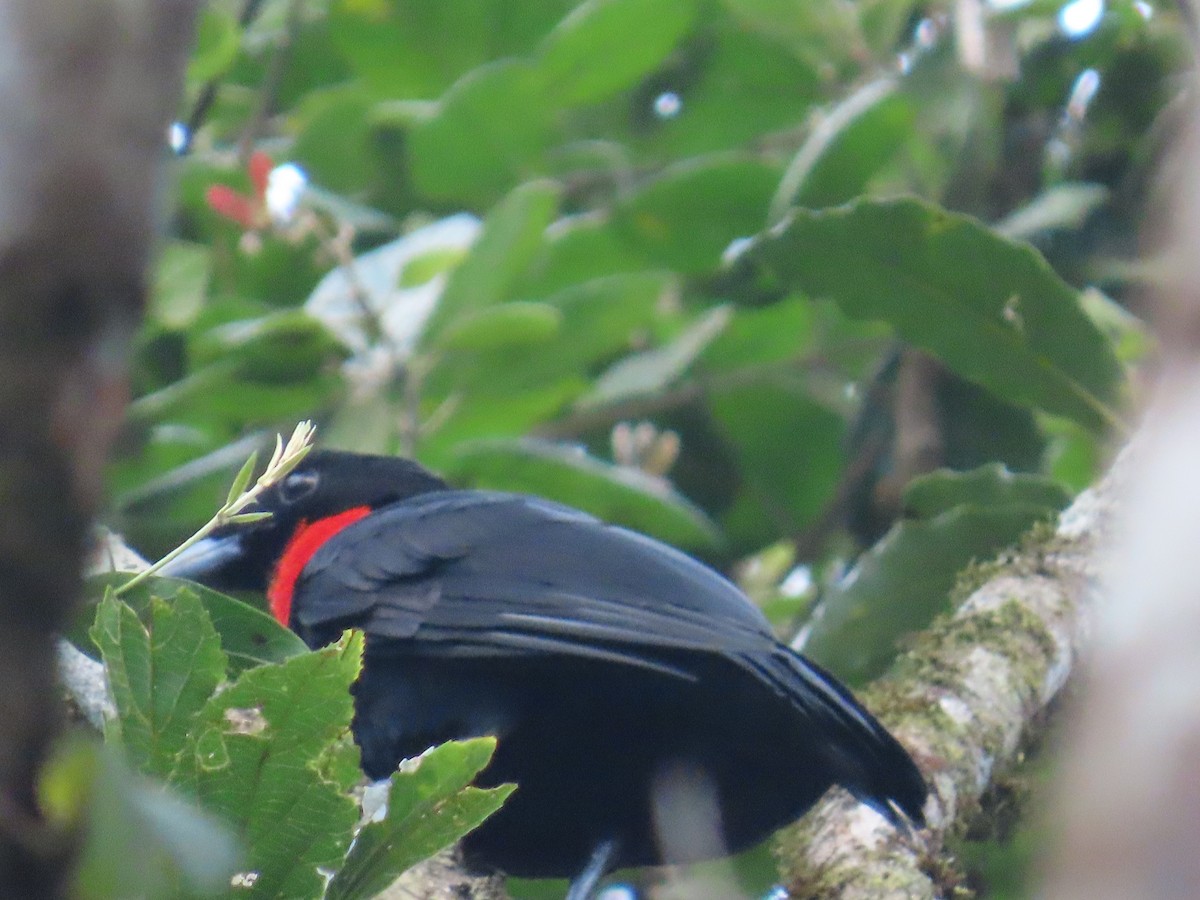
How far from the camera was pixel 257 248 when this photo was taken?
446 cm

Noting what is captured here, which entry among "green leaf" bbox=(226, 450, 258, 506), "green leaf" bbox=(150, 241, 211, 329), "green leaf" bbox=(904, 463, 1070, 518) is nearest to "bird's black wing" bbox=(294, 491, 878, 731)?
"green leaf" bbox=(904, 463, 1070, 518)

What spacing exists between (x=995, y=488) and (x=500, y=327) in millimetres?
1191

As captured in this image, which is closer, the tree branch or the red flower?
the tree branch

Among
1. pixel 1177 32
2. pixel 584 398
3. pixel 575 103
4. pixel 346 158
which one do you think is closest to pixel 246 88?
pixel 346 158

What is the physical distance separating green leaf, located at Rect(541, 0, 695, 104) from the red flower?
2.63ft

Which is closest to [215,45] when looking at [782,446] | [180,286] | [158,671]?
[180,286]

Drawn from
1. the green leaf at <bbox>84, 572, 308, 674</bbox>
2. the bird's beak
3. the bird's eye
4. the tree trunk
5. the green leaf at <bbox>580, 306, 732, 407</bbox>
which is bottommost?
the bird's beak

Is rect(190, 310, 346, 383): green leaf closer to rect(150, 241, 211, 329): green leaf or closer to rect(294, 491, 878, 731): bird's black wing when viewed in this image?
rect(150, 241, 211, 329): green leaf

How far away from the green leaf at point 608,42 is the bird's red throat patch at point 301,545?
132 cm

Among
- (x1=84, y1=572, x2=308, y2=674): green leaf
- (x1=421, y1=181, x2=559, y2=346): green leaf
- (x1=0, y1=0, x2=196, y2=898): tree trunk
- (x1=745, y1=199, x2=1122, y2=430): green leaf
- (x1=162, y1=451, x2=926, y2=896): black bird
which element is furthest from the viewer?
(x1=421, y1=181, x2=559, y2=346): green leaf

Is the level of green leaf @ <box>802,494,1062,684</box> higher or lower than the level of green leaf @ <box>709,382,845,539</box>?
higher

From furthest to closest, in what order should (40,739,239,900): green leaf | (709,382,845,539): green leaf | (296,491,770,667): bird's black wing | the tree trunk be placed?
(709,382,845,539): green leaf < (296,491,770,667): bird's black wing < (40,739,239,900): green leaf < the tree trunk

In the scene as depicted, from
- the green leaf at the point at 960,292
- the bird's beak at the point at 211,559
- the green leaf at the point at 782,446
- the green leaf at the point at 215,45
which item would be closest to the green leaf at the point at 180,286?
the green leaf at the point at 215,45

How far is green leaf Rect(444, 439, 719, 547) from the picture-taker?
12.6ft
